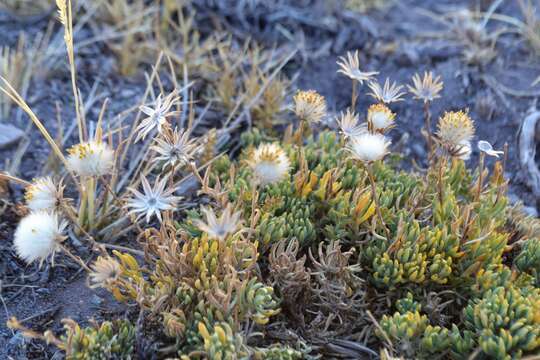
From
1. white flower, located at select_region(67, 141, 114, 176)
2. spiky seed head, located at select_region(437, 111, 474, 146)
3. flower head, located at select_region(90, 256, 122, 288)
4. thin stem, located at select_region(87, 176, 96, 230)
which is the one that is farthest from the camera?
thin stem, located at select_region(87, 176, 96, 230)

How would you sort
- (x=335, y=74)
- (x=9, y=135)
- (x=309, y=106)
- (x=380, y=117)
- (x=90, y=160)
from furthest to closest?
1. (x=335, y=74)
2. (x=9, y=135)
3. (x=309, y=106)
4. (x=380, y=117)
5. (x=90, y=160)

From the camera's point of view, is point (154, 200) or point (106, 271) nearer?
point (106, 271)

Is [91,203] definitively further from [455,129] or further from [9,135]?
[455,129]

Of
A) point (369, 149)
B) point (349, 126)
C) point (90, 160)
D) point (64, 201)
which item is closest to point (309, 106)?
point (349, 126)

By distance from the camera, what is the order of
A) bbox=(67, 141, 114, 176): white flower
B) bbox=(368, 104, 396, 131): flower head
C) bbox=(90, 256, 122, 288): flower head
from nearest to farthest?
1. bbox=(90, 256, 122, 288): flower head
2. bbox=(67, 141, 114, 176): white flower
3. bbox=(368, 104, 396, 131): flower head

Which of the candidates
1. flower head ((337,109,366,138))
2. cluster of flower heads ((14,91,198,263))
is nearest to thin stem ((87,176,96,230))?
cluster of flower heads ((14,91,198,263))

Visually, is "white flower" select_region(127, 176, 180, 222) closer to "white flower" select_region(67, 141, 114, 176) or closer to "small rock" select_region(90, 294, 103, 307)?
"white flower" select_region(67, 141, 114, 176)

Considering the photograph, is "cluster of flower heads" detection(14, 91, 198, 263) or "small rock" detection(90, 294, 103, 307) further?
"small rock" detection(90, 294, 103, 307)

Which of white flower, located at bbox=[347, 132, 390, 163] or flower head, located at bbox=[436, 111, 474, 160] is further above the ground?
flower head, located at bbox=[436, 111, 474, 160]
